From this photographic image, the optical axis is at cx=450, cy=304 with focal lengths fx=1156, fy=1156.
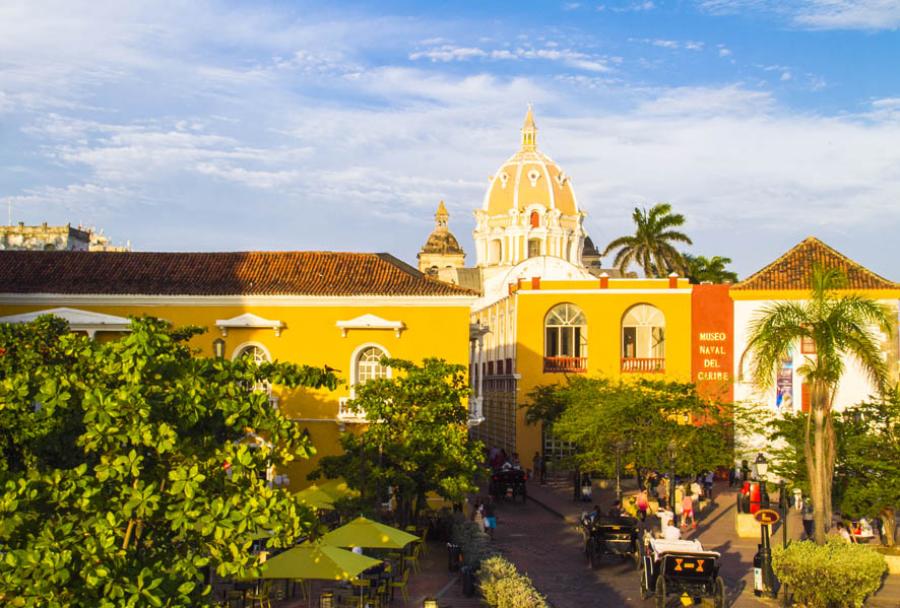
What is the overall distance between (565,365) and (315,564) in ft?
91.2

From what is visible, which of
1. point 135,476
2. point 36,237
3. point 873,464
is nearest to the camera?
point 135,476

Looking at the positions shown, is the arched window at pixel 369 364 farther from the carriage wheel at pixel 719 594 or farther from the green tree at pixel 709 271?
the green tree at pixel 709 271

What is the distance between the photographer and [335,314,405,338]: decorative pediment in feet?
98.6

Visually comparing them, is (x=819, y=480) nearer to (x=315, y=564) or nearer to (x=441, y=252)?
(x=315, y=564)

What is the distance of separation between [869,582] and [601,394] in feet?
57.6

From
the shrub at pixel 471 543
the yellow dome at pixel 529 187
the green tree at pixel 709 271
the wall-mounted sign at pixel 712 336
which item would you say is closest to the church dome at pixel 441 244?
the yellow dome at pixel 529 187

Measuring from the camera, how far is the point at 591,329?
43.0 meters

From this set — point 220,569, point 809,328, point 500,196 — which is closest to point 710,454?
point 809,328

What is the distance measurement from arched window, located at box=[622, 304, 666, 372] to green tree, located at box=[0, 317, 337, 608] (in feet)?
104

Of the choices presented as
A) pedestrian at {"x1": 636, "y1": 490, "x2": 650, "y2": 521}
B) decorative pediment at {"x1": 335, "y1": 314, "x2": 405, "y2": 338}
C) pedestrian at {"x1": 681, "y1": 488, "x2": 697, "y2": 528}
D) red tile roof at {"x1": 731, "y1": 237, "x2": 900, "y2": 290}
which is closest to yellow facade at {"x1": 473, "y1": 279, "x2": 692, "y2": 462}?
red tile roof at {"x1": 731, "y1": 237, "x2": 900, "y2": 290}

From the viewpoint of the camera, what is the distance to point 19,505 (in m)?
9.84

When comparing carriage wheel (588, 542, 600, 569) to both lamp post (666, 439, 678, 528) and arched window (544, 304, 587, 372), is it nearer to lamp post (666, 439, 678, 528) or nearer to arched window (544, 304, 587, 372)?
lamp post (666, 439, 678, 528)

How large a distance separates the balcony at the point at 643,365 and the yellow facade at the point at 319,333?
1399cm

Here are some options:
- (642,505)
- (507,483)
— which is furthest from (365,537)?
(507,483)
